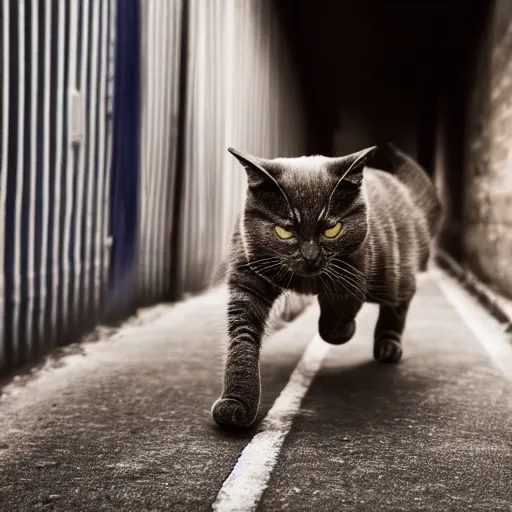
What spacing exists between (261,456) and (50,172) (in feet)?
8.78

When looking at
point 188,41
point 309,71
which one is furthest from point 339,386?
point 309,71

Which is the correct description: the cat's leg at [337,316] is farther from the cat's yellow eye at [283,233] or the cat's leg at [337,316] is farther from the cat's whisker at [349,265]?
the cat's yellow eye at [283,233]

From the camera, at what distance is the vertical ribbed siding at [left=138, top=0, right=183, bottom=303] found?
675 centimetres

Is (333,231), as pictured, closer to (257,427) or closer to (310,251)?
(310,251)

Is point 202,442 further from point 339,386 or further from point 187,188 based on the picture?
point 187,188

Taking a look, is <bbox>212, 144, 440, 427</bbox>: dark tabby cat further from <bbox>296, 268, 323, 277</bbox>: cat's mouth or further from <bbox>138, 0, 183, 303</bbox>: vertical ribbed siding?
<bbox>138, 0, 183, 303</bbox>: vertical ribbed siding

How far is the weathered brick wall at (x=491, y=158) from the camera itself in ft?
26.5

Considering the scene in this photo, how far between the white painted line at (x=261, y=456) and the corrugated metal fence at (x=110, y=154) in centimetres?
178

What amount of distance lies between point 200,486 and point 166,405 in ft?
3.80

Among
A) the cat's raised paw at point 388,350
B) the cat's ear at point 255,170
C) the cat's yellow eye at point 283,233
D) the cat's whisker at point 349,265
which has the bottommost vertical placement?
the cat's raised paw at point 388,350

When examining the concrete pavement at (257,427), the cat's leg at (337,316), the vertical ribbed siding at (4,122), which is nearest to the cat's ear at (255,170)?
the cat's leg at (337,316)

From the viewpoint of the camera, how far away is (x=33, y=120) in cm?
448

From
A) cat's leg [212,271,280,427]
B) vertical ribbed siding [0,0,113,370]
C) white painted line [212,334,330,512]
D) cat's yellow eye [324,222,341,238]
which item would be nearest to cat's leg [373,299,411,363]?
white painted line [212,334,330,512]

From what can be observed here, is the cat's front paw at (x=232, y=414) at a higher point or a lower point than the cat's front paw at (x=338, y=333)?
lower
